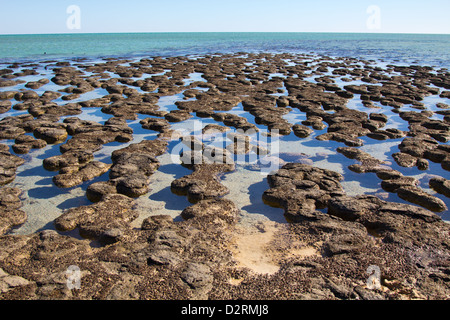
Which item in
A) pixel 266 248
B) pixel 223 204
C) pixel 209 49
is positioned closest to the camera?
pixel 266 248

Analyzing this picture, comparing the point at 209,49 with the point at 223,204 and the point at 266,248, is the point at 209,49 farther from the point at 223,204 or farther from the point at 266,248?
the point at 266,248

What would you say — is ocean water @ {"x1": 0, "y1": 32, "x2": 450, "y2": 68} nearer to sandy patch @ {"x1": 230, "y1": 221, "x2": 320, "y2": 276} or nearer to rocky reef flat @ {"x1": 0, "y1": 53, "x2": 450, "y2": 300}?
rocky reef flat @ {"x1": 0, "y1": 53, "x2": 450, "y2": 300}

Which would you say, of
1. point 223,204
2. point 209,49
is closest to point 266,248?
Answer: point 223,204

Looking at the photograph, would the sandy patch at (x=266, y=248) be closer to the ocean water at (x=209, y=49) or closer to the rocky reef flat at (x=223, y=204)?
the rocky reef flat at (x=223, y=204)

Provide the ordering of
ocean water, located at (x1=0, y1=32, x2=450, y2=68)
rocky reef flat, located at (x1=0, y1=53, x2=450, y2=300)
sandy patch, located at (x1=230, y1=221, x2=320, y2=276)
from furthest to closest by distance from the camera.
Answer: ocean water, located at (x1=0, y1=32, x2=450, y2=68), sandy patch, located at (x1=230, y1=221, x2=320, y2=276), rocky reef flat, located at (x1=0, y1=53, x2=450, y2=300)

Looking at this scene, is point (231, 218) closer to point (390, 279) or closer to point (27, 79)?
point (390, 279)

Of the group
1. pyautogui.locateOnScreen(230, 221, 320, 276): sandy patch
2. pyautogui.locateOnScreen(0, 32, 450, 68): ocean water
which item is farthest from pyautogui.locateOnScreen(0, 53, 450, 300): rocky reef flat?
pyautogui.locateOnScreen(0, 32, 450, 68): ocean water

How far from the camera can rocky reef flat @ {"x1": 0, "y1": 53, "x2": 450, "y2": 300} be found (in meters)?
3.66

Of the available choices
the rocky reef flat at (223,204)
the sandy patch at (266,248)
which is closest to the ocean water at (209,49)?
Answer: the rocky reef flat at (223,204)

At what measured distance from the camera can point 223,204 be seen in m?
5.30

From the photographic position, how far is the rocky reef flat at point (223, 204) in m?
3.66
